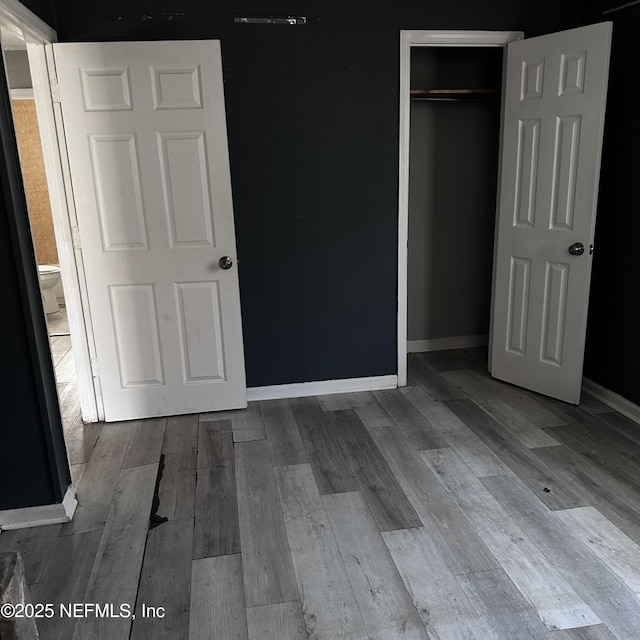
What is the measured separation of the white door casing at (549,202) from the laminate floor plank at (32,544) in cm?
272

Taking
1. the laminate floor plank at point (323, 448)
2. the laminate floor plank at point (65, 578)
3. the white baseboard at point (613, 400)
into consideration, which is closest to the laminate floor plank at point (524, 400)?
the white baseboard at point (613, 400)

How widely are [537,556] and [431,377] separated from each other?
1.85 m

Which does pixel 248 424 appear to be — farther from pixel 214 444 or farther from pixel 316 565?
pixel 316 565

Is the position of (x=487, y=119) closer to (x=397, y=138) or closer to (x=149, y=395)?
(x=397, y=138)

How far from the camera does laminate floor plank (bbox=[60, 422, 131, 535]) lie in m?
2.37

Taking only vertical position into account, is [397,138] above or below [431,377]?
above

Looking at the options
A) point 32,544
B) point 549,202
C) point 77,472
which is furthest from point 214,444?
point 549,202

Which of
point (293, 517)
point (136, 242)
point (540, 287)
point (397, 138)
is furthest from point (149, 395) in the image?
point (540, 287)

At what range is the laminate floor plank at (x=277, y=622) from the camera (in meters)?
1.76

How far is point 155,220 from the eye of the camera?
307 centimetres

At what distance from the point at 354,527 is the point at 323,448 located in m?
0.68

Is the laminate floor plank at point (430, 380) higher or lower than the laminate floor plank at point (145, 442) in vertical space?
higher

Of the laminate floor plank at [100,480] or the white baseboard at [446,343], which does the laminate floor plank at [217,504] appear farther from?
the white baseboard at [446,343]

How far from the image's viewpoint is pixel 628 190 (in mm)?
3096
